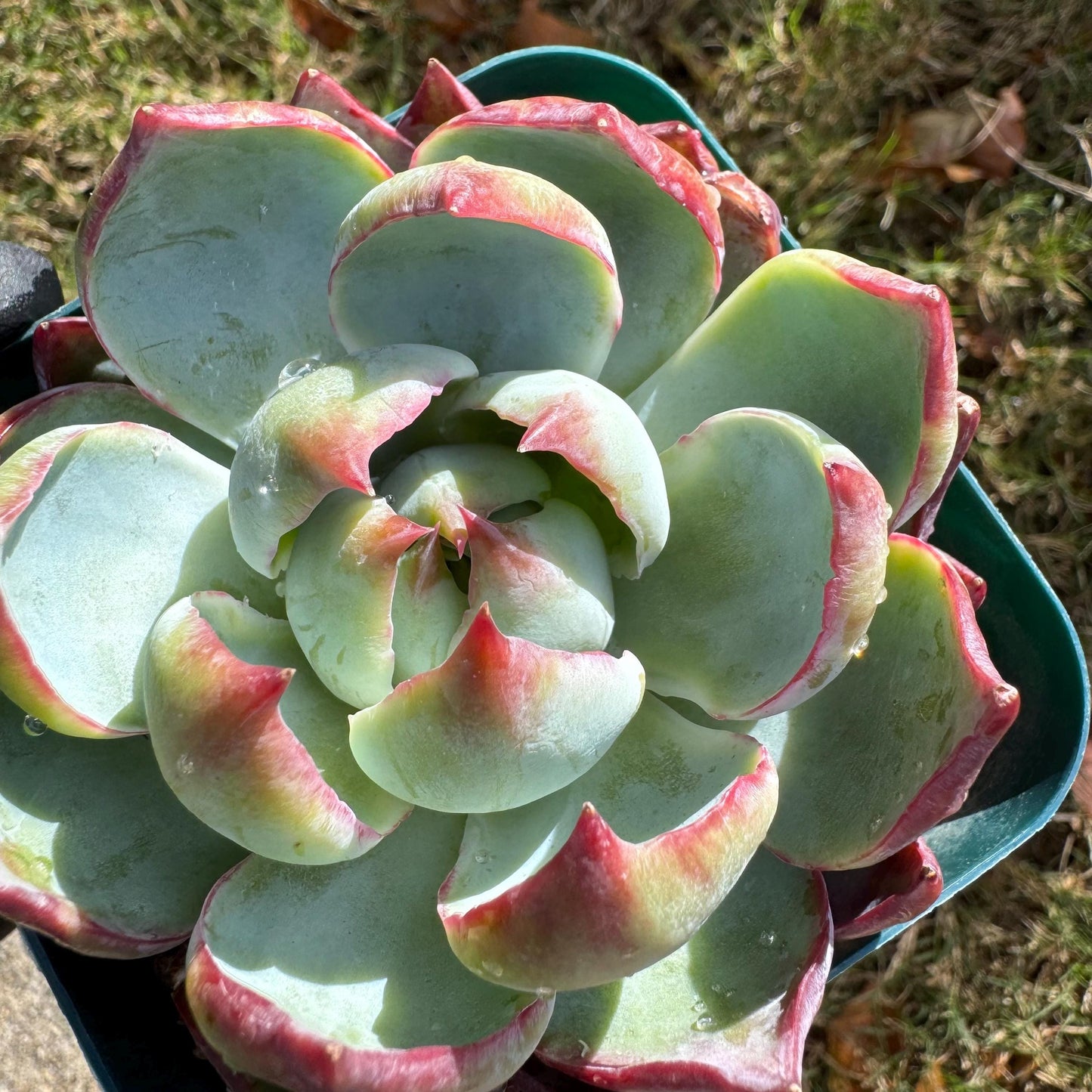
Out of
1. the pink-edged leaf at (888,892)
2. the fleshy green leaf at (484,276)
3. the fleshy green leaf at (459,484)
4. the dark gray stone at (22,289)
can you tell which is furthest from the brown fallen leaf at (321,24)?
the pink-edged leaf at (888,892)

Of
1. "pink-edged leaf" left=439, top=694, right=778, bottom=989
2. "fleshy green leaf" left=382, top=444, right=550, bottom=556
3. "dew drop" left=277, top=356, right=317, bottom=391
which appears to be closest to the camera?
"pink-edged leaf" left=439, top=694, right=778, bottom=989

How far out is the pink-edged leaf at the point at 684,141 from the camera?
0.92 metres

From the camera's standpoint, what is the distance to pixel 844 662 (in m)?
0.74

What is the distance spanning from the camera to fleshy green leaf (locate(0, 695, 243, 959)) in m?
0.78

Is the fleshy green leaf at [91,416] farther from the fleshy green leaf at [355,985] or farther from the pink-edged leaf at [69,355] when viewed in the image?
the fleshy green leaf at [355,985]

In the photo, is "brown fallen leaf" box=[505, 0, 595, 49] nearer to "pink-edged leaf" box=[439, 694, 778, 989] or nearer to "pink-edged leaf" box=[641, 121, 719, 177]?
"pink-edged leaf" box=[641, 121, 719, 177]

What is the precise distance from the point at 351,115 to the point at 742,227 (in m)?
0.33

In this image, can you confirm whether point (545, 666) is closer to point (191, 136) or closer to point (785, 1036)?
point (785, 1036)

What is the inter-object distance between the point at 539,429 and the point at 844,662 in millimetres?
248

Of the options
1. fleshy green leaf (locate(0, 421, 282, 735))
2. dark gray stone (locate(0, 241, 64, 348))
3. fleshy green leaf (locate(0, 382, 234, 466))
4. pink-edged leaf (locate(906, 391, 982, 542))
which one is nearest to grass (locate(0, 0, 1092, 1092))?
dark gray stone (locate(0, 241, 64, 348))

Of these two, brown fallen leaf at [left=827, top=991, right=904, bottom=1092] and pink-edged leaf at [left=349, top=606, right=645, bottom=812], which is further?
brown fallen leaf at [left=827, top=991, right=904, bottom=1092]

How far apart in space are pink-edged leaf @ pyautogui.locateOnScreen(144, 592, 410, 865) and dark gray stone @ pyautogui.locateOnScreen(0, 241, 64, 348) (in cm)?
39

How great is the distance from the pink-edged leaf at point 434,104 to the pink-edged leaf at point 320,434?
0.30 meters

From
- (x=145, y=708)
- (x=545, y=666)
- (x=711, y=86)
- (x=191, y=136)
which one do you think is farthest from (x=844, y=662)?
(x=711, y=86)
